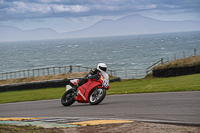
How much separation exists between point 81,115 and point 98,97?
154 cm

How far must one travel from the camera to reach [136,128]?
18.9 ft

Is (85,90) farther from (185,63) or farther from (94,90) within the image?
(185,63)

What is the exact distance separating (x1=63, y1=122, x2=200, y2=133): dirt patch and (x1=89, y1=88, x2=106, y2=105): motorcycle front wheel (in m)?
3.00

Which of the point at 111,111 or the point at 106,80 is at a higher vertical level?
the point at 106,80

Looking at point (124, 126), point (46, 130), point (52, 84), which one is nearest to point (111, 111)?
point (124, 126)

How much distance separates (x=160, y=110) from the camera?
7.66 meters

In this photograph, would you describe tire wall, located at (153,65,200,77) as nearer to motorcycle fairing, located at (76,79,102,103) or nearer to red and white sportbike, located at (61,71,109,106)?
red and white sportbike, located at (61,71,109,106)

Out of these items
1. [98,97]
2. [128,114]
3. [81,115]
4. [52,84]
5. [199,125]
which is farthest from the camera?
[52,84]

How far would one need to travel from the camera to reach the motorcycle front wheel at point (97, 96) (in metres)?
9.20

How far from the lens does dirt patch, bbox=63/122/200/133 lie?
5.45m

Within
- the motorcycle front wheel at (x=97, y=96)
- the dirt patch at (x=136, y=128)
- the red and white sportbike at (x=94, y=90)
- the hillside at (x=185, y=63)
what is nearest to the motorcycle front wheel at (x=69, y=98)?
the red and white sportbike at (x=94, y=90)

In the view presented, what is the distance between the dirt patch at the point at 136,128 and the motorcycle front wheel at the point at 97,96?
3.00 metres

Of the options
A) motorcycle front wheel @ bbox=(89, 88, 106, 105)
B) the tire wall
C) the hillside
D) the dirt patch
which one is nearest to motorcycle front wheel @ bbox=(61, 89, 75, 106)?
motorcycle front wheel @ bbox=(89, 88, 106, 105)

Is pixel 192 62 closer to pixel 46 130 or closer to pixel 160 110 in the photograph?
pixel 160 110
